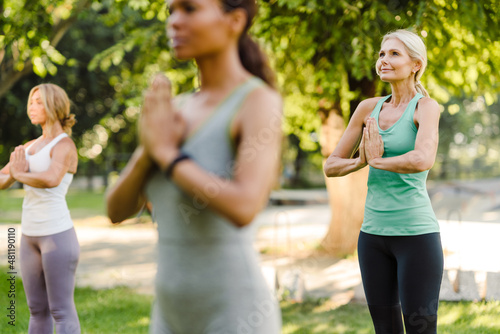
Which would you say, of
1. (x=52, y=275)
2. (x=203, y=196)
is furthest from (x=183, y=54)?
(x=52, y=275)

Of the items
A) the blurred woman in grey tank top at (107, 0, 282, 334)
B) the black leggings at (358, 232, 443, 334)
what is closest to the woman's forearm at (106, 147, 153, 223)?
the blurred woman in grey tank top at (107, 0, 282, 334)

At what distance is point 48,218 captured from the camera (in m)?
2.99

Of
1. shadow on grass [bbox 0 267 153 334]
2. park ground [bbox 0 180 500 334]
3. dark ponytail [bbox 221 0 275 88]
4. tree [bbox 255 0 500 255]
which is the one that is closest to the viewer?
dark ponytail [bbox 221 0 275 88]

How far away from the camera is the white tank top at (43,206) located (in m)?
2.95

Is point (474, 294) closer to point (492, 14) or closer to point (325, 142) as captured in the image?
point (492, 14)

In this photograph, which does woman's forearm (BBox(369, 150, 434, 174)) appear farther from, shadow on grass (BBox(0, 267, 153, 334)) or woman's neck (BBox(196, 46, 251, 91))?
shadow on grass (BBox(0, 267, 153, 334))

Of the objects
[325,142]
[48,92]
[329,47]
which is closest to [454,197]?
[325,142]

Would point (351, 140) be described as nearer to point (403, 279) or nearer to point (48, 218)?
point (403, 279)

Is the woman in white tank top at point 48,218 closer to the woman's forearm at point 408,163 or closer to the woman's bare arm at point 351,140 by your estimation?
the woman's bare arm at point 351,140

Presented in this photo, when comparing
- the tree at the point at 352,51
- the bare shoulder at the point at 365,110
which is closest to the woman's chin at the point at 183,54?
the bare shoulder at the point at 365,110

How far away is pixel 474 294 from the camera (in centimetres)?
552

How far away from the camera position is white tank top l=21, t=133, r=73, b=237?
2945mm

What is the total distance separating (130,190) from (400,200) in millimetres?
1505

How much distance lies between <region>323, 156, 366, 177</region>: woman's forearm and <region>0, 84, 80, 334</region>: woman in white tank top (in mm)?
1490
